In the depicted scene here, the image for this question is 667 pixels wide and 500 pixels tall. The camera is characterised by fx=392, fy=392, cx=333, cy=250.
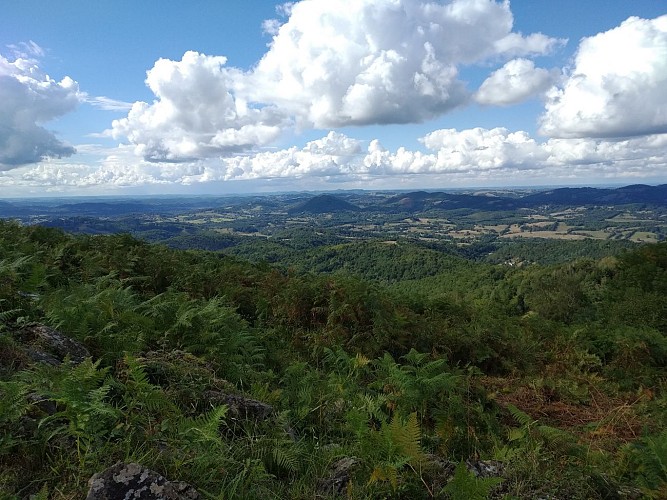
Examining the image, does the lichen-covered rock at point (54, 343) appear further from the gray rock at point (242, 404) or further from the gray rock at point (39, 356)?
the gray rock at point (242, 404)

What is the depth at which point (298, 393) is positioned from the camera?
482cm

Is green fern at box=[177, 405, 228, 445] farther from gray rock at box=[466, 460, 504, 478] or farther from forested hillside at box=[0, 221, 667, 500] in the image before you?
gray rock at box=[466, 460, 504, 478]

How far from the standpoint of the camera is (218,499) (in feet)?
8.43

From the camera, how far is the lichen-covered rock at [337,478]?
3006mm

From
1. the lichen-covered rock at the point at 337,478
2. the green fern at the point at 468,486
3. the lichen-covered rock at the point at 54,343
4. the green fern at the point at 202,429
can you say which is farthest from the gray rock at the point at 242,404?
the green fern at the point at 468,486

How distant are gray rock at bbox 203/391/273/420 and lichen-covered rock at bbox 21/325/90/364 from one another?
165cm

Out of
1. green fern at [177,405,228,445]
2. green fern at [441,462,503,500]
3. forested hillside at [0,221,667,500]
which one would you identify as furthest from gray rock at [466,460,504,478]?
green fern at [177,405,228,445]

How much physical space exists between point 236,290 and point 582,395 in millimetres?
7817

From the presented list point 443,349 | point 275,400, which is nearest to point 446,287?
point 443,349

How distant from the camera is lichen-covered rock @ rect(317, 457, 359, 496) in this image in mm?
3006

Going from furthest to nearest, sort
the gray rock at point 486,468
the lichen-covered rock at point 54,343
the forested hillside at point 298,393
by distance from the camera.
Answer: the lichen-covered rock at point 54,343
the gray rock at point 486,468
the forested hillside at point 298,393

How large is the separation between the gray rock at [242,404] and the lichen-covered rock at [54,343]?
165 cm

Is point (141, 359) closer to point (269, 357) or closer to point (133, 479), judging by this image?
point (133, 479)

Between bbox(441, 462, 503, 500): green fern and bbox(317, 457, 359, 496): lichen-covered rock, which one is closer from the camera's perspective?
bbox(441, 462, 503, 500): green fern
